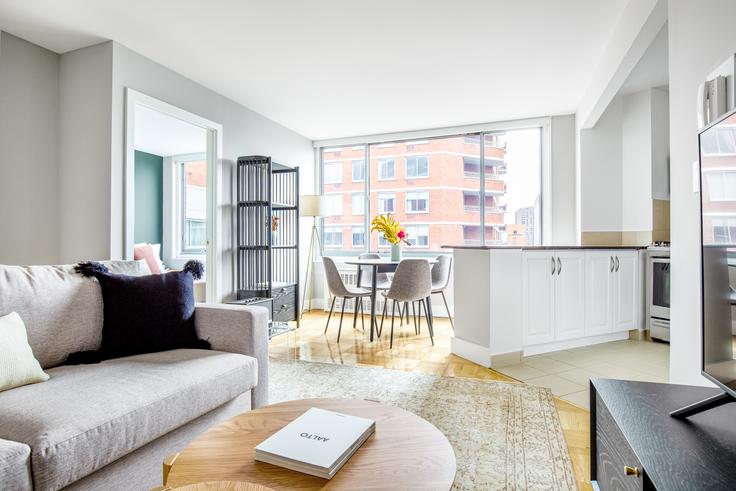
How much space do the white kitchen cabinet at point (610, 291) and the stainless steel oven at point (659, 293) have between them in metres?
0.14

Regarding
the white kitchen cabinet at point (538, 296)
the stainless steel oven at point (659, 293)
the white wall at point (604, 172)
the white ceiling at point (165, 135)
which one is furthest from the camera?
the white ceiling at point (165, 135)

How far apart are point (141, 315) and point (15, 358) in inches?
19.8

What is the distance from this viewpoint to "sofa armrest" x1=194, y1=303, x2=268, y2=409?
1.95 meters

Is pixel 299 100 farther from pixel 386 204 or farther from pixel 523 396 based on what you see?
pixel 523 396

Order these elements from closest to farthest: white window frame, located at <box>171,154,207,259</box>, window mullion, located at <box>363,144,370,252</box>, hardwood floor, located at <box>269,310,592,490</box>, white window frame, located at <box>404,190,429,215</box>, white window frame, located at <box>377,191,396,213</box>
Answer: hardwood floor, located at <box>269,310,592,490</box>, white window frame, located at <box>404,190,429,215</box>, white window frame, located at <box>377,191,396,213</box>, window mullion, located at <box>363,144,370,252</box>, white window frame, located at <box>171,154,207,259</box>

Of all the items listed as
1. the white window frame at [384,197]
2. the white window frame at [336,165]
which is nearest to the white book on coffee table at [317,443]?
the white window frame at [384,197]

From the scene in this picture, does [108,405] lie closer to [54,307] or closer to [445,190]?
[54,307]

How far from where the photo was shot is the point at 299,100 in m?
4.32

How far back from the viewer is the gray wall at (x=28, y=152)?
2904mm

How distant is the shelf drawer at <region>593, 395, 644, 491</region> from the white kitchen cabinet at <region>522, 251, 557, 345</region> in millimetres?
2022

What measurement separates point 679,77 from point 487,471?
1895 mm

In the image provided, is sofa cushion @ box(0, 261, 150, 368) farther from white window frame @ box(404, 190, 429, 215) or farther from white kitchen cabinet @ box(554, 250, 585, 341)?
white window frame @ box(404, 190, 429, 215)

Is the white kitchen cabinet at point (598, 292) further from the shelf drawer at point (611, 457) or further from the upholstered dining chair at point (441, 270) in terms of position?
the shelf drawer at point (611, 457)

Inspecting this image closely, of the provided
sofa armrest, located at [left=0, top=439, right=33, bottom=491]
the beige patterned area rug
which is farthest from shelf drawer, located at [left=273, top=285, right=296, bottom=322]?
sofa armrest, located at [left=0, top=439, right=33, bottom=491]
